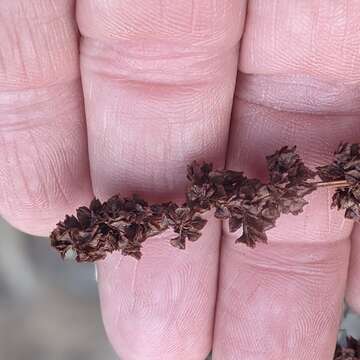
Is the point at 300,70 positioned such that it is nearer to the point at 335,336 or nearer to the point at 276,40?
the point at 276,40

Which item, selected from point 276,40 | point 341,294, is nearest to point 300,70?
point 276,40

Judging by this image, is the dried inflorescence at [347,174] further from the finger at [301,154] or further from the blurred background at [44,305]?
the blurred background at [44,305]

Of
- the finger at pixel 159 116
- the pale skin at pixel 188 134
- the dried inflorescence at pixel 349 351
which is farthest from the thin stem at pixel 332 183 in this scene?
the dried inflorescence at pixel 349 351

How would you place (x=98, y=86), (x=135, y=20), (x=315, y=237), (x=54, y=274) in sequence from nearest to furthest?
(x=135, y=20)
(x=98, y=86)
(x=315, y=237)
(x=54, y=274)

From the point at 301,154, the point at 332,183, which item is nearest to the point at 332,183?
the point at 332,183

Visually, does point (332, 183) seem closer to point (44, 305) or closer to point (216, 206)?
point (216, 206)

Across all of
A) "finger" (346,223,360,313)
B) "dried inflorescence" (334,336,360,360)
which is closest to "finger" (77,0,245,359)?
"finger" (346,223,360,313)
